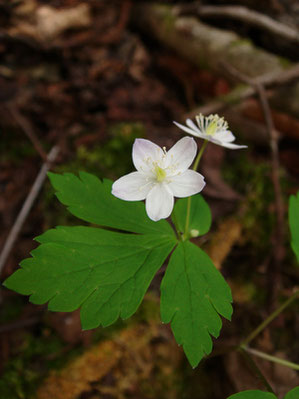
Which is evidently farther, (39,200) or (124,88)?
(124,88)

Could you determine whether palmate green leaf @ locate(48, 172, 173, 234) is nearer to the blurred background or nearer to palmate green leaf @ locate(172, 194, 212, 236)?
palmate green leaf @ locate(172, 194, 212, 236)

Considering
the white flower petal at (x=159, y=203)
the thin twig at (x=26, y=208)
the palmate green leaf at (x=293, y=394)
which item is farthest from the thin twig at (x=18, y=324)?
the palmate green leaf at (x=293, y=394)

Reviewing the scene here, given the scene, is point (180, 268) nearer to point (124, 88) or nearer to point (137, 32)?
point (124, 88)

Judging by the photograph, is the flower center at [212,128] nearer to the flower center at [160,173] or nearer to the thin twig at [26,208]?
the flower center at [160,173]

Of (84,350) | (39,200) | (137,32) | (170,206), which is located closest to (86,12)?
(137,32)

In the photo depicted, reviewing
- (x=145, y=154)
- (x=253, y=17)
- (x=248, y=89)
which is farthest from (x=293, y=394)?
(x=253, y=17)
